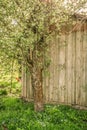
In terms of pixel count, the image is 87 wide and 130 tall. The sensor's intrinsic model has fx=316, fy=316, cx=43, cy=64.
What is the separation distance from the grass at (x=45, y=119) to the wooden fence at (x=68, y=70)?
610 millimetres

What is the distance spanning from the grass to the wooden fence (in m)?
0.61

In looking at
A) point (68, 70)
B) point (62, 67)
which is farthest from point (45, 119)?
point (62, 67)

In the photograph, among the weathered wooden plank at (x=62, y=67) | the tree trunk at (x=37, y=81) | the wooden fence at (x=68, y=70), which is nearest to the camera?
the tree trunk at (x=37, y=81)

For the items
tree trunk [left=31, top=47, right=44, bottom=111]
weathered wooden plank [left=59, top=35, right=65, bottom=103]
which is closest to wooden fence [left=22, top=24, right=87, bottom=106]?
weathered wooden plank [left=59, top=35, right=65, bottom=103]

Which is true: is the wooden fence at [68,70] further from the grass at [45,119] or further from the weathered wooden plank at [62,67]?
the grass at [45,119]

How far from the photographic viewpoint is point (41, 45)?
33.4ft

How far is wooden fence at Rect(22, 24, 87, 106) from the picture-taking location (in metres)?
10.9

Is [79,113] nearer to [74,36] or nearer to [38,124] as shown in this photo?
[38,124]

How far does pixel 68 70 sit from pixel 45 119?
2.75m

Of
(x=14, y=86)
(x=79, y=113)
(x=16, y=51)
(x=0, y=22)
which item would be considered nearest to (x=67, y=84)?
(x=79, y=113)

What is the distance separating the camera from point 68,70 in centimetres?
1139

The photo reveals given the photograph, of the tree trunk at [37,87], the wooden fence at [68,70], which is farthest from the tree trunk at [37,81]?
the wooden fence at [68,70]

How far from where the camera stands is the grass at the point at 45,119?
336 inches

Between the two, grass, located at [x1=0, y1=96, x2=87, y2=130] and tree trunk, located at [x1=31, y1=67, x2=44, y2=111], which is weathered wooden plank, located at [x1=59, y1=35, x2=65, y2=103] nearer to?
grass, located at [x1=0, y1=96, x2=87, y2=130]
